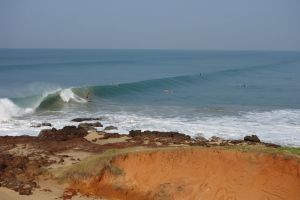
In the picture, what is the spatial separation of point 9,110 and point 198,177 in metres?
23.2

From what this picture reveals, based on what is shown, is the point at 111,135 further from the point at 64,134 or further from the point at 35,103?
the point at 35,103

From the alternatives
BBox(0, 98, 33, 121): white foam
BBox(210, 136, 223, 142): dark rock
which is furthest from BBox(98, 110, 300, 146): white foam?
BBox(0, 98, 33, 121): white foam

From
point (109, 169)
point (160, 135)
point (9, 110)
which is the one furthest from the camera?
point (9, 110)

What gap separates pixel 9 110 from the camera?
1352 inches

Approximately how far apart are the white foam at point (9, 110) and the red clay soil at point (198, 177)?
18.2 metres

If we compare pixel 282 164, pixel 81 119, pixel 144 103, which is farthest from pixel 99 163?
pixel 144 103

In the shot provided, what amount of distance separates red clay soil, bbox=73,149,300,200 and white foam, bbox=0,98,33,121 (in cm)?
1823

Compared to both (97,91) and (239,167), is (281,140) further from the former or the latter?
(97,91)

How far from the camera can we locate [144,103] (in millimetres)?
42375

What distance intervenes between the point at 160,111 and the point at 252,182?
22293mm

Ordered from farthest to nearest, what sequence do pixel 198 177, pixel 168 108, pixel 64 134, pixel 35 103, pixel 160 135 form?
pixel 35 103, pixel 168 108, pixel 160 135, pixel 64 134, pixel 198 177

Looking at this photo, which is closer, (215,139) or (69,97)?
(215,139)

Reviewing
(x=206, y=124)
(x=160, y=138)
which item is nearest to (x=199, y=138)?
(x=160, y=138)

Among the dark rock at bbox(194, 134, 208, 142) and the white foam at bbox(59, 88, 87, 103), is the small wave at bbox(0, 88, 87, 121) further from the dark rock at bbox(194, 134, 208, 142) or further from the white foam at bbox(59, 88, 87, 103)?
the dark rock at bbox(194, 134, 208, 142)
